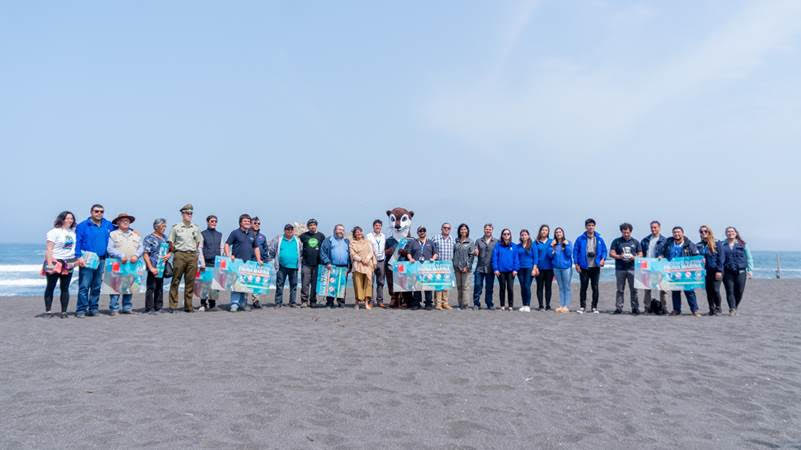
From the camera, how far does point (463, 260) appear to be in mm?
11852

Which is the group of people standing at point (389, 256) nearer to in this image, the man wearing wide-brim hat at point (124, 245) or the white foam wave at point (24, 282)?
the man wearing wide-brim hat at point (124, 245)

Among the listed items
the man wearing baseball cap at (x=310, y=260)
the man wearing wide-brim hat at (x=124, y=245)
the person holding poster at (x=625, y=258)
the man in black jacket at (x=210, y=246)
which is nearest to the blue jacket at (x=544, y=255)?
the person holding poster at (x=625, y=258)

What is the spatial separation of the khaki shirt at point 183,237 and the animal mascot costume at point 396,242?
4.01 meters

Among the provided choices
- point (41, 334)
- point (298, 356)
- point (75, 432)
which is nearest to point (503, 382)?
point (298, 356)

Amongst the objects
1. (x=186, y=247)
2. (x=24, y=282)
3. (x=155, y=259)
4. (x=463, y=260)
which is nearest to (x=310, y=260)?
(x=186, y=247)

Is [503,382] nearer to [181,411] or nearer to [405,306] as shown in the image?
[181,411]

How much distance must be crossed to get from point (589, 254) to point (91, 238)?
9696 millimetres

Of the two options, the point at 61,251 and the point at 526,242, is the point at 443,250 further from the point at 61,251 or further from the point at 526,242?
the point at 61,251

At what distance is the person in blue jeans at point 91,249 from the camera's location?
9750 millimetres

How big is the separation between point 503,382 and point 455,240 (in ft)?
21.8

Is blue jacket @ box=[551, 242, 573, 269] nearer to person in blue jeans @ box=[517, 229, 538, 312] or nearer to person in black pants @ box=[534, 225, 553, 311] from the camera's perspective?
person in black pants @ box=[534, 225, 553, 311]

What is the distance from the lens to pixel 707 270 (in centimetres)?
1103

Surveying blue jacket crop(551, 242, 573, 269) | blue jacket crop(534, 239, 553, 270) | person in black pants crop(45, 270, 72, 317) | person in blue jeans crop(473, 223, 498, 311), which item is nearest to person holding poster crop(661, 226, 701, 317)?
blue jacket crop(551, 242, 573, 269)

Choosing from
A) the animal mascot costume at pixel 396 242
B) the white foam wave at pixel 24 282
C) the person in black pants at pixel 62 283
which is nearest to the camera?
the person in black pants at pixel 62 283
